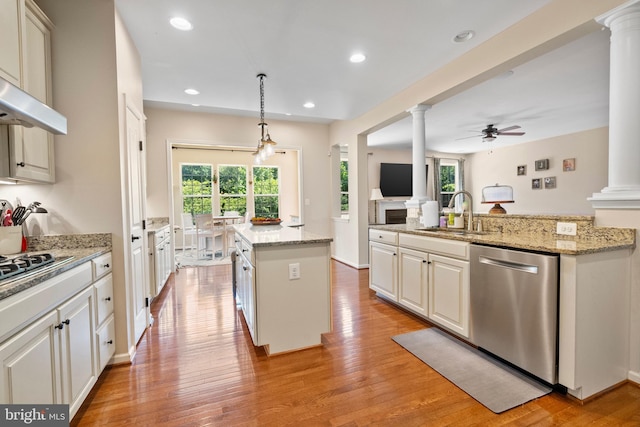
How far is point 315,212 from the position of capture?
5.85 m

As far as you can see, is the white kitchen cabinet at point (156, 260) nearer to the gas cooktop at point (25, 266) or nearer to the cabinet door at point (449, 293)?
the gas cooktop at point (25, 266)

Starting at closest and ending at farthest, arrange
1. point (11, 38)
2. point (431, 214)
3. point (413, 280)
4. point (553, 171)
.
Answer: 1. point (11, 38)
2. point (413, 280)
3. point (431, 214)
4. point (553, 171)

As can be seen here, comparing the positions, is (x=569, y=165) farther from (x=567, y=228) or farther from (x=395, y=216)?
(x=567, y=228)

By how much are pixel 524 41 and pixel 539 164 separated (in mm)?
5860

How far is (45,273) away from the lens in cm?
128

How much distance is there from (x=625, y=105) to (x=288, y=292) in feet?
8.43

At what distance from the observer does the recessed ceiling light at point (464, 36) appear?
2.42 meters

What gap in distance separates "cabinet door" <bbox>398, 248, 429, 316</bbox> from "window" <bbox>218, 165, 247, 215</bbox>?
5648 mm

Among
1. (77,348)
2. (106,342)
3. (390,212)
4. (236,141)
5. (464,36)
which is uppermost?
(464,36)

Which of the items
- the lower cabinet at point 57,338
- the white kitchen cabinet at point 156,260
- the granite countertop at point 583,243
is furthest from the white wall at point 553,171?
the lower cabinet at point 57,338

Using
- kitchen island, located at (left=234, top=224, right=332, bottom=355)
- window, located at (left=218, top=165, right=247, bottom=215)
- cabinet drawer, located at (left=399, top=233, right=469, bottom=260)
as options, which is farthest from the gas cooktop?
window, located at (left=218, top=165, right=247, bottom=215)

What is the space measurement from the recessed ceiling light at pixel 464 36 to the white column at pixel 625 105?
840mm

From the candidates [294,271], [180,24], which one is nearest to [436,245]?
[294,271]

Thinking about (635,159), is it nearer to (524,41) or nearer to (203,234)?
(524,41)
